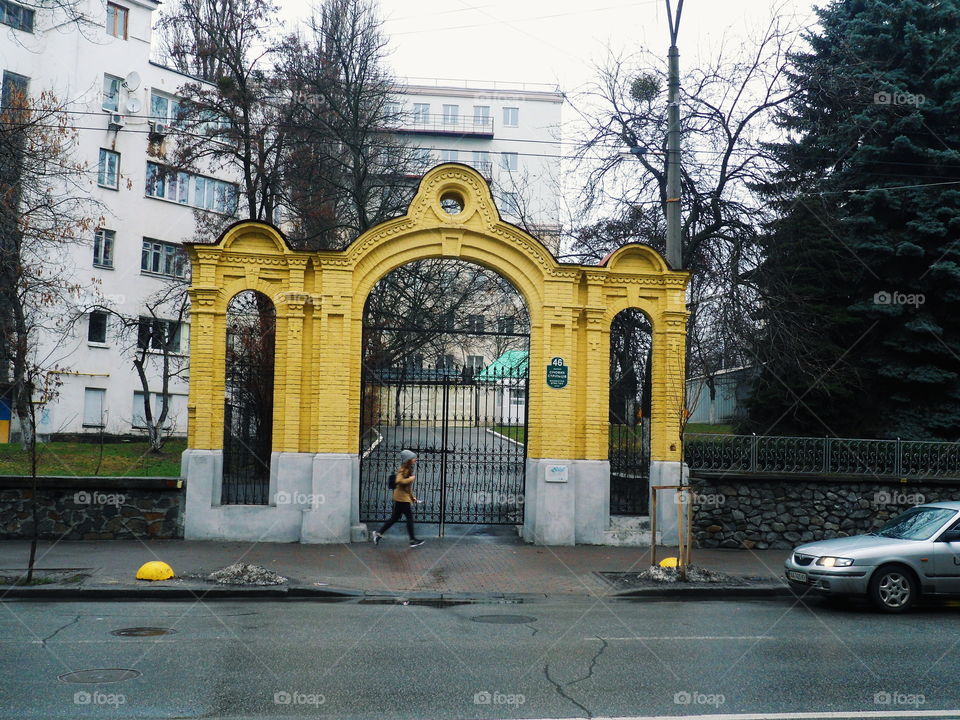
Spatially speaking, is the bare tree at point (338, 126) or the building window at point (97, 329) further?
the building window at point (97, 329)

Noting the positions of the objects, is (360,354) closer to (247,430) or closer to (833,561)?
(247,430)

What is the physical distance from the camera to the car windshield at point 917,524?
1200 cm

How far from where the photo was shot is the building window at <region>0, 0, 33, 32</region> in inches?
1250

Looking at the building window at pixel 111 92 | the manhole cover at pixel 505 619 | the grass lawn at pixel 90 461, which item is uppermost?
the building window at pixel 111 92

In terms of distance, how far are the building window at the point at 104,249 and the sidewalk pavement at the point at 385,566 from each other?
78.2ft

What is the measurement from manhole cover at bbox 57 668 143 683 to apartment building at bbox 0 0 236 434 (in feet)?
92.7

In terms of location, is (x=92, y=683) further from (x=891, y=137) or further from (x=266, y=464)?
(x=891, y=137)

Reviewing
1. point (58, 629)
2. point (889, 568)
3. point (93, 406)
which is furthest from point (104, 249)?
point (889, 568)

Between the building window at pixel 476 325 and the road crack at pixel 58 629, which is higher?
the building window at pixel 476 325

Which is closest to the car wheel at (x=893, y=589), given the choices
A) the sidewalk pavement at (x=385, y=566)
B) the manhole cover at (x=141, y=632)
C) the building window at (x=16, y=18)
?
the sidewalk pavement at (x=385, y=566)

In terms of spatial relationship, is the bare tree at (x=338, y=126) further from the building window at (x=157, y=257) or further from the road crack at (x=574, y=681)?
the road crack at (x=574, y=681)

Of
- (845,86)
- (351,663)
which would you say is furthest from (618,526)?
(845,86)

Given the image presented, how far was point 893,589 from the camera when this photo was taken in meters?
11.4

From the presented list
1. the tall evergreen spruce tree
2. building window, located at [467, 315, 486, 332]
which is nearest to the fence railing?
the tall evergreen spruce tree
